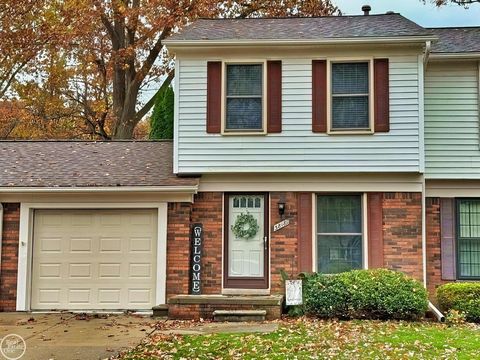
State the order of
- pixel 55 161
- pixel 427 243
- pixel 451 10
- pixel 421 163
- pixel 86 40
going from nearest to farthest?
pixel 421 163 → pixel 427 243 → pixel 55 161 → pixel 451 10 → pixel 86 40

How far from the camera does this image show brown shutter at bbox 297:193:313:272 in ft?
36.5

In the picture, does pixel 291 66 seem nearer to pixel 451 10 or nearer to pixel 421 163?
pixel 421 163

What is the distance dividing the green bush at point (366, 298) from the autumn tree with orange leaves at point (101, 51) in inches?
556

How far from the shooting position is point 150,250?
36.9 ft

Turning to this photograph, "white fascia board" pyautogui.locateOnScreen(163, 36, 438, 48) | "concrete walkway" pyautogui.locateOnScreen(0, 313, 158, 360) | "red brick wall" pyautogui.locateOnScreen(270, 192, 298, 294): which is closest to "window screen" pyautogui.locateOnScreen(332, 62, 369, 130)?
"white fascia board" pyautogui.locateOnScreen(163, 36, 438, 48)

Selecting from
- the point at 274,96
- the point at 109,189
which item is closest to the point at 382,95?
the point at 274,96

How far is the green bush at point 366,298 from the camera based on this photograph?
972 centimetres

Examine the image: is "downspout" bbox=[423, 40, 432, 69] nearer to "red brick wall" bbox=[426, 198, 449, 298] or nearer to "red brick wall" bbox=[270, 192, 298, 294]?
"red brick wall" bbox=[426, 198, 449, 298]

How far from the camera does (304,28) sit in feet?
40.1

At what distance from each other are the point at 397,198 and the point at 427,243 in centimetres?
132

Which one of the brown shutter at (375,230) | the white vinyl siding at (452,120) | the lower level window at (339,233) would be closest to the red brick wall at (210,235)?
the lower level window at (339,233)

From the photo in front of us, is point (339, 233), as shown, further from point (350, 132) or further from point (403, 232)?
point (350, 132)

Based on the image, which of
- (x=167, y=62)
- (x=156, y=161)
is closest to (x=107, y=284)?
(x=156, y=161)

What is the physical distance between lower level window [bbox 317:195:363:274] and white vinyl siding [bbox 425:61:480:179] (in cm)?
183
